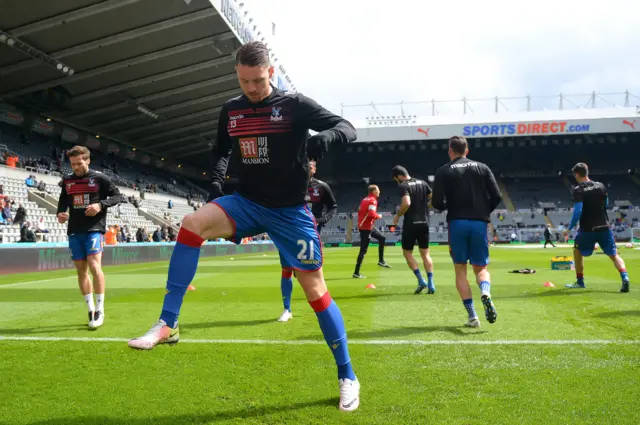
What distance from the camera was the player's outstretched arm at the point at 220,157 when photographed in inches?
133

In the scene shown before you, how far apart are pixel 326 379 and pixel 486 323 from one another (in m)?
2.82

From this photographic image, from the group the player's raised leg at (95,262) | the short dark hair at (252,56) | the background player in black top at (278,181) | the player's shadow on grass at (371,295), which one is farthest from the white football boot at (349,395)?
the player's shadow on grass at (371,295)

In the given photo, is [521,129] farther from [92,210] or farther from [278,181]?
[278,181]

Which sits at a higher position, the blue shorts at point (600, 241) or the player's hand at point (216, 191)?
the player's hand at point (216, 191)

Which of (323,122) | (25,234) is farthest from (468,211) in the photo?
(25,234)

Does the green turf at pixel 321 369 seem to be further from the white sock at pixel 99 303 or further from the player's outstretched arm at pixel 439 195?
the player's outstretched arm at pixel 439 195

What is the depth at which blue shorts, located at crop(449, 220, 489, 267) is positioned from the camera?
5488 mm

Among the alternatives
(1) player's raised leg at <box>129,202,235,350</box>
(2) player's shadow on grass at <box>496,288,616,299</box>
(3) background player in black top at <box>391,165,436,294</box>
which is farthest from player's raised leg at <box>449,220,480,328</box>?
(1) player's raised leg at <box>129,202,235,350</box>

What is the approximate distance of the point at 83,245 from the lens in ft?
19.4

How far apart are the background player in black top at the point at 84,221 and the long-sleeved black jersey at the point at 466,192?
3.80 m

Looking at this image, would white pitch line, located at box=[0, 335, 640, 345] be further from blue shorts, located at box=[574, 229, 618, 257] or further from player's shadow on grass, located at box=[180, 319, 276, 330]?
blue shorts, located at box=[574, 229, 618, 257]

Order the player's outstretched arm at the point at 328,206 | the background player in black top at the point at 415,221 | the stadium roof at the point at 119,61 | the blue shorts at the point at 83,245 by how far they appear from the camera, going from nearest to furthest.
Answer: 1. the blue shorts at the point at 83,245
2. the player's outstretched arm at the point at 328,206
3. the background player in black top at the point at 415,221
4. the stadium roof at the point at 119,61

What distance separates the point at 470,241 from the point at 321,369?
2.57 meters

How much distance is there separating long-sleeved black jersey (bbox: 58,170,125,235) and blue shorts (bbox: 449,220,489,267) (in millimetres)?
3937
